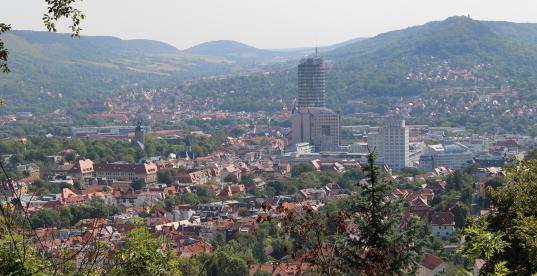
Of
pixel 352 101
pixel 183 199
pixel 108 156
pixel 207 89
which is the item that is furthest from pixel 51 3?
pixel 207 89

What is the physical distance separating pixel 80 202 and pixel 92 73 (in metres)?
150

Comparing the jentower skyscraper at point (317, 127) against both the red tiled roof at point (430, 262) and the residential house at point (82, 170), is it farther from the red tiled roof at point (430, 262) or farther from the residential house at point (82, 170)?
the red tiled roof at point (430, 262)

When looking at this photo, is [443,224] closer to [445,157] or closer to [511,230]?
[511,230]

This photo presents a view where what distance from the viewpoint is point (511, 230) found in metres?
11.1

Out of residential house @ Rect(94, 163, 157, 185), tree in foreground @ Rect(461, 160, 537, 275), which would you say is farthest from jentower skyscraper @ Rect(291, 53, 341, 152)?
tree in foreground @ Rect(461, 160, 537, 275)

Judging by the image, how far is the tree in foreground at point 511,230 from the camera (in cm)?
752

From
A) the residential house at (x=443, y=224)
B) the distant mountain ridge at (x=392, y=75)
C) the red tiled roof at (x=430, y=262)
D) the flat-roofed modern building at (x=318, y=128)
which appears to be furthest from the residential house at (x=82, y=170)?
the distant mountain ridge at (x=392, y=75)

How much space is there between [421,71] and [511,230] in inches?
4743

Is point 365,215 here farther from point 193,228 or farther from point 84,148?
point 84,148

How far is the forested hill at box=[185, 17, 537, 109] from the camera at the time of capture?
403ft

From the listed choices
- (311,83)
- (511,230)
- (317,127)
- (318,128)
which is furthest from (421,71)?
(511,230)

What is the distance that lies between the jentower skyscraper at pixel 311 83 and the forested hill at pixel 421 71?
31.3m

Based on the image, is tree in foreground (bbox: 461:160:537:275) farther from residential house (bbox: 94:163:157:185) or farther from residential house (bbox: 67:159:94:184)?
residential house (bbox: 67:159:94:184)

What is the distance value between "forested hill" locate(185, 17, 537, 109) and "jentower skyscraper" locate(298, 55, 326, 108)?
31.3m
